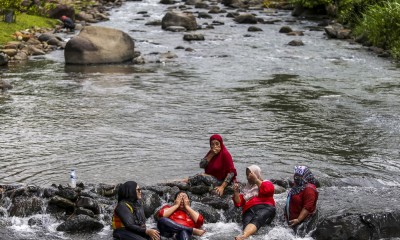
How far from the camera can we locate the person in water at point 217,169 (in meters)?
14.1

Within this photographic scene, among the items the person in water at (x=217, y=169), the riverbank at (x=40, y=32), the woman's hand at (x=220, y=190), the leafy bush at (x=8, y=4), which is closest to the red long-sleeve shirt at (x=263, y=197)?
the woman's hand at (x=220, y=190)

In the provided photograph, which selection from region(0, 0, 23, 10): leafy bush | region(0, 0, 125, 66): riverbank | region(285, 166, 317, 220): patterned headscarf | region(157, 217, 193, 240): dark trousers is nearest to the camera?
region(157, 217, 193, 240): dark trousers

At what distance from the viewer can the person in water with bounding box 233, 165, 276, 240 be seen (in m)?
12.6

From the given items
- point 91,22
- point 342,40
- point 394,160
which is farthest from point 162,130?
point 91,22

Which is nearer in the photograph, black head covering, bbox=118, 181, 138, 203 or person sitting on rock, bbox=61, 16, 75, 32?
black head covering, bbox=118, 181, 138, 203

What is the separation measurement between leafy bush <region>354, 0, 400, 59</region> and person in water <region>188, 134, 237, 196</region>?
21327 mm

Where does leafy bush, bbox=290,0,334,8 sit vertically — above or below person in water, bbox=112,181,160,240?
below

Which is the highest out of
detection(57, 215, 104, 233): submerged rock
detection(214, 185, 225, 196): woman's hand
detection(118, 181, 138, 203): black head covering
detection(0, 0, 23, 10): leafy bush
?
detection(118, 181, 138, 203): black head covering

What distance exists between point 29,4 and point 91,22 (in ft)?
13.5

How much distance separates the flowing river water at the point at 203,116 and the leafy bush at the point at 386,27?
0.94 m

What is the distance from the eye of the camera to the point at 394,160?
1711cm

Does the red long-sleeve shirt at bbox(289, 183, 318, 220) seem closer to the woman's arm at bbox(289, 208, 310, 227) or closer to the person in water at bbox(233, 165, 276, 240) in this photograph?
the woman's arm at bbox(289, 208, 310, 227)

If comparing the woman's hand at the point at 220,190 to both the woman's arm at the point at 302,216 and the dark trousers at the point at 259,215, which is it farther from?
the woman's arm at the point at 302,216

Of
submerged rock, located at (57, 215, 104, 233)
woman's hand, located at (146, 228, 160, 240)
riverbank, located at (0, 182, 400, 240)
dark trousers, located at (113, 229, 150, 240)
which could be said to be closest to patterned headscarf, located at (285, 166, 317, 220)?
riverbank, located at (0, 182, 400, 240)
